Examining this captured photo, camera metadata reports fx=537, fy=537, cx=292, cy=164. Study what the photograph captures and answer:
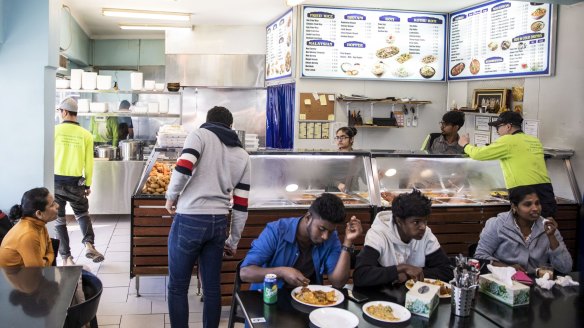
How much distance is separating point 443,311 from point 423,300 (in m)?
0.18

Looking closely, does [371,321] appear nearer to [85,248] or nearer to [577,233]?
[577,233]

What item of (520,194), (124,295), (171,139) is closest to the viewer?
(520,194)

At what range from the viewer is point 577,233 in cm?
586

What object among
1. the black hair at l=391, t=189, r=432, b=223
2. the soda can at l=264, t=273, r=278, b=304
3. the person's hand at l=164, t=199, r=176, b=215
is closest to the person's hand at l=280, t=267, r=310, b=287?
the soda can at l=264, t=273, r=278, b=304

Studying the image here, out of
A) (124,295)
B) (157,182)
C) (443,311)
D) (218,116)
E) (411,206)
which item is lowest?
(124,295)

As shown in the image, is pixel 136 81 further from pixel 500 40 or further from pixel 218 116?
pixel 500 40

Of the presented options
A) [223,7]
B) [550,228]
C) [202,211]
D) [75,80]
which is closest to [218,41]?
[223,7]

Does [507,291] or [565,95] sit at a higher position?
[565,95]

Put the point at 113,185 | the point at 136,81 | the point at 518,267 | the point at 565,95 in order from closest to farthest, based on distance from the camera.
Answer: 1. the point at 518,267
2. the point at 565,95
3. the point at 113,185
4. the point at 136,81

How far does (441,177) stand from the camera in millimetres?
5914

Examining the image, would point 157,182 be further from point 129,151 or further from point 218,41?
point 218,41

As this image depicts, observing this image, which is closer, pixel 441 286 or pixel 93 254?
pixel 441 286

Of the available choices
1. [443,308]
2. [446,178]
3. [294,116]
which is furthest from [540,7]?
[443,308]

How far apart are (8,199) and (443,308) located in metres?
3.64
